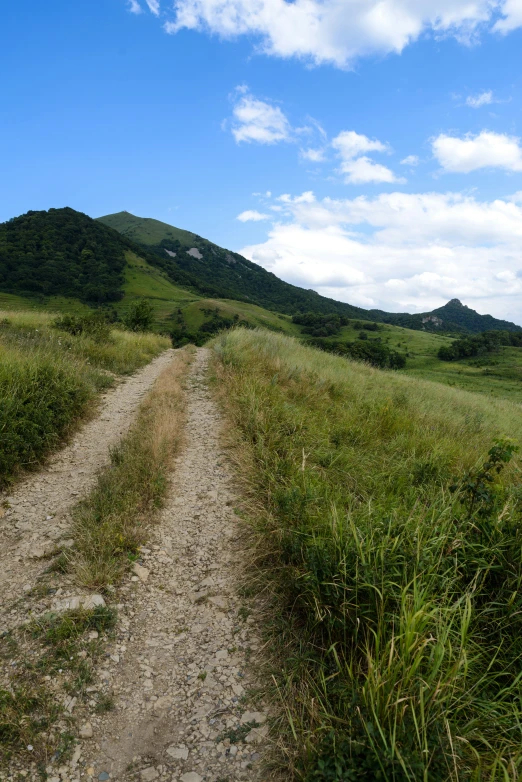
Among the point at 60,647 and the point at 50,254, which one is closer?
the point at 60,647

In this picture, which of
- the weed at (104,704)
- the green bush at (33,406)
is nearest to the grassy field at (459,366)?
the green bush at (33,406)

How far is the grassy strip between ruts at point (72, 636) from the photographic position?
2.44 m

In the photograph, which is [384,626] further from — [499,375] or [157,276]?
[157,276]

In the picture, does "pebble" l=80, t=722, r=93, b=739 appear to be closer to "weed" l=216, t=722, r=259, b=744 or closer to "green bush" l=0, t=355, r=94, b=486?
"weed" l=216, t=722, r=259, b=744

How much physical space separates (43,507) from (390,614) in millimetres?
4590

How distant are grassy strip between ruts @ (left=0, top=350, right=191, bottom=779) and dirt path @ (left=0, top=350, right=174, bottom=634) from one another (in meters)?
0.24

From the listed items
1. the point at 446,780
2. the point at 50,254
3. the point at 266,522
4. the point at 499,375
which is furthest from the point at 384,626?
the point at 50,254

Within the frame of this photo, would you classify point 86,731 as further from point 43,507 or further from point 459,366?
point 459,366

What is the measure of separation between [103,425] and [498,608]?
304 inches

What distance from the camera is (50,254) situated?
11600 centimetres

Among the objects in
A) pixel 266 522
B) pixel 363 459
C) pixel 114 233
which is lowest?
pixel 266 522

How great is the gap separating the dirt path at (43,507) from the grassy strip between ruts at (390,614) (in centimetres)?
236

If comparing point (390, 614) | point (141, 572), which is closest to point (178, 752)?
point (390, 614)

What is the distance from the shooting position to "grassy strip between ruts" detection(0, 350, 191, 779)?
8.01 ft
